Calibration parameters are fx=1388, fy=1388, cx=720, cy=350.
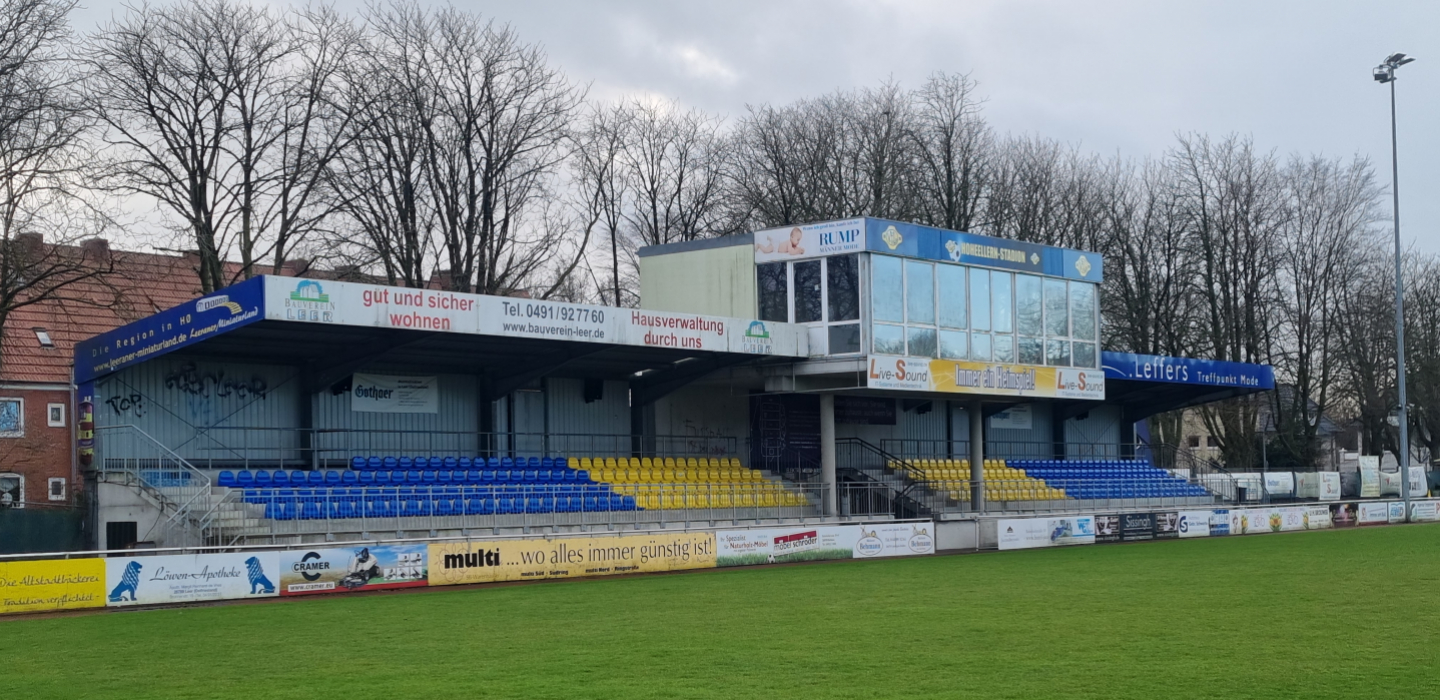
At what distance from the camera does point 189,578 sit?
74.2 ft

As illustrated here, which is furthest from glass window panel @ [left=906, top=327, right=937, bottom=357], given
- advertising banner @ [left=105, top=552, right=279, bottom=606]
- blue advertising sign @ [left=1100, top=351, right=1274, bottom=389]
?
advertising banner @ [left=105, top=552, right=279, bottom=606]

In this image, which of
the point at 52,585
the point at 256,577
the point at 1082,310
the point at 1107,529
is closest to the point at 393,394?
the point at 256,577

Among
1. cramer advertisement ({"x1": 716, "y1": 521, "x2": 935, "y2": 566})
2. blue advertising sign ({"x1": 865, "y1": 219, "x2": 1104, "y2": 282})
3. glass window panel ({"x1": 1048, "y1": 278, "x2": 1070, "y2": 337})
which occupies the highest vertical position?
blue advertising sign ({"x1": 865, "y1": 219, "x2": 1104, "y2": 282})

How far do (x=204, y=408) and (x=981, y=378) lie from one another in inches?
821

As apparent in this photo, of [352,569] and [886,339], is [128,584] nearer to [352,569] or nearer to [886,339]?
[352,569]

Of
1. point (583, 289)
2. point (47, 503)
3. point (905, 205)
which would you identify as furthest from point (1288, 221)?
point (47, 503)

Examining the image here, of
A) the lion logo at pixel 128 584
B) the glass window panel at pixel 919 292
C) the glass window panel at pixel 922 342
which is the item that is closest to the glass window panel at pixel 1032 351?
the glass window panel at pixel 922 342

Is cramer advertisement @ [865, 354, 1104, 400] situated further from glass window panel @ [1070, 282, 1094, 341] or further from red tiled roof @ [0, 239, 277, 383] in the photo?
red tiled roof @ [0, 239, 277, 383]

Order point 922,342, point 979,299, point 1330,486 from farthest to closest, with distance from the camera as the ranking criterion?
point 1330,486 → point 979,299 → point 922,342

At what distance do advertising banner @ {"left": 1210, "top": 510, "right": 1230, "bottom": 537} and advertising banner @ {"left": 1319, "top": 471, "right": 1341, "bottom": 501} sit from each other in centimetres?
1977

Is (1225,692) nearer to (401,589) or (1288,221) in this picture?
(401,589)

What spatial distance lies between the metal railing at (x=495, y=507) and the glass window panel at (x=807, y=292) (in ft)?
15.1

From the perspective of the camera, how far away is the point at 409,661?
1504cm

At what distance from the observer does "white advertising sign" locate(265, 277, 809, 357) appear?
2638 centimetres
